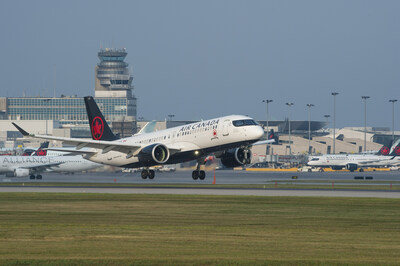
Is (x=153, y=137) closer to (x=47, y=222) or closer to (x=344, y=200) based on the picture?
(x=344, y=200)

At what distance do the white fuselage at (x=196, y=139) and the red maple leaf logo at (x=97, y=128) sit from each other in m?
5.05

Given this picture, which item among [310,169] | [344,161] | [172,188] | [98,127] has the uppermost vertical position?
[98,127]

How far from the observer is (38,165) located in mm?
120312

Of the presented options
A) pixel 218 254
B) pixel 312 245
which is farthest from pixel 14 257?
pixel 312 245

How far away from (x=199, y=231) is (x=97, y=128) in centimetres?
5042

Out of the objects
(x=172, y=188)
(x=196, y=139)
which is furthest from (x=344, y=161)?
(x=196, y=139)

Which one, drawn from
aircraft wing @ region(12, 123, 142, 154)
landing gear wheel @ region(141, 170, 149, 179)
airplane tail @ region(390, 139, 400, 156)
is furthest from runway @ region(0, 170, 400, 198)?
airplane tail @ region(390, 139, 400, 156)

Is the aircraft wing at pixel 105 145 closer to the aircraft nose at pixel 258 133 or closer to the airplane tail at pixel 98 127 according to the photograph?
the airplane tail at pixel 98 127

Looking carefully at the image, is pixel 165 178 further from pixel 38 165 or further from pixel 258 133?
pixel 258 133

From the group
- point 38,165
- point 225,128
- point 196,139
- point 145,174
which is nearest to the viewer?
point 225,128

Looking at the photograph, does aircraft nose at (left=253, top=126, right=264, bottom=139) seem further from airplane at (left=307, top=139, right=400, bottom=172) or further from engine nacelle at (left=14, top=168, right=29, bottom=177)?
airplane at (left=307, top=139, right=400, bottom=172)

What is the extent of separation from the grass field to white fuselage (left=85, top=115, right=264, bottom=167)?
11187 millimetres

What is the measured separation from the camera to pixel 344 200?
191 ft

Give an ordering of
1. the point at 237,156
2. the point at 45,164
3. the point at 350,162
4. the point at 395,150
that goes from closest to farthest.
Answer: the point at 237,156
the point at 45,164
the point at 350,162
the point at 395,150
